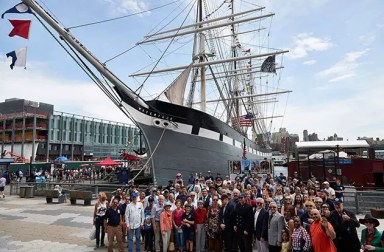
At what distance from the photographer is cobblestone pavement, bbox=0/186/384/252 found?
741 cm

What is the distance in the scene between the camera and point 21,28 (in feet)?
36.9

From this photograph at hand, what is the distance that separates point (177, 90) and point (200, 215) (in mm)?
12343

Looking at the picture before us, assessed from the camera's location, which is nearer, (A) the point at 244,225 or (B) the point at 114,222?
(A) the point at 244,225

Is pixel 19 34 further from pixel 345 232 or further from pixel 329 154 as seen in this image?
pixel 329 154

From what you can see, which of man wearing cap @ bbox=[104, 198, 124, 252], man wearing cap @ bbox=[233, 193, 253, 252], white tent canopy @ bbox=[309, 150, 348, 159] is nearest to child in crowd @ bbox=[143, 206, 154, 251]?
man wearing cap @ bbox=[104, 198, 124, 252]

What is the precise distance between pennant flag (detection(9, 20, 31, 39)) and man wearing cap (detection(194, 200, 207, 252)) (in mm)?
9875

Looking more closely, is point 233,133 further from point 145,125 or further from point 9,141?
point 9,141

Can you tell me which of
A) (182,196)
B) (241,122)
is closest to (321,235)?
(182,196)

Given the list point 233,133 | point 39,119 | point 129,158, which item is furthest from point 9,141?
point 233,133

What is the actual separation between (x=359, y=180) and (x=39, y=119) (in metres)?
59.0

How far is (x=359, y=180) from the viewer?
58.6 feet

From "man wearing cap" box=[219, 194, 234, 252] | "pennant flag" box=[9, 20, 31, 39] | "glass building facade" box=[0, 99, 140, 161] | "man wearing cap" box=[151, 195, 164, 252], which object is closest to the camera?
"man wearing cap" box=[219, 194, 234, 252]

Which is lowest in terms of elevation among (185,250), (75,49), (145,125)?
(185,250)

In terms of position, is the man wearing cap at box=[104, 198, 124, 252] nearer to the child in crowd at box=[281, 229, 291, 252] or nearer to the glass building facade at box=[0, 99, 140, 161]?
the child in crowd at box=[281, 229, 291, 252]
